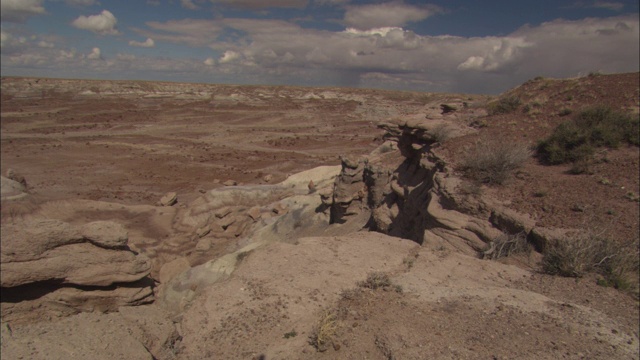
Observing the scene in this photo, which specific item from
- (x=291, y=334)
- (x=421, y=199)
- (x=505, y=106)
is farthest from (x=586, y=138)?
(x=291, y=334)

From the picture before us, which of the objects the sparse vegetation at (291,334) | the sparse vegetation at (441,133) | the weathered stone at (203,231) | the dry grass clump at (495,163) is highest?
the sparse vegetation at (441,133)

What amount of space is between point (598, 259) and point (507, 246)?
4.58ft

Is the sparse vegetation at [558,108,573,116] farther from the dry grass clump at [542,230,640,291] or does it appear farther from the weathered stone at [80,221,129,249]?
the weathered stone at [80,221,129,249]


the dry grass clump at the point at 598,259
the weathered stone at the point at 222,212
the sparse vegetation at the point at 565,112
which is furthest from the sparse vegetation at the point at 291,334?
the sparse vegetation at the point at 565,112

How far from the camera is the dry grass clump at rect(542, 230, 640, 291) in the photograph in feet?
18.1

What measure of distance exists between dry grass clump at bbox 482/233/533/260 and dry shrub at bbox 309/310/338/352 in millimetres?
3736

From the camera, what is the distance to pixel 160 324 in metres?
6.02

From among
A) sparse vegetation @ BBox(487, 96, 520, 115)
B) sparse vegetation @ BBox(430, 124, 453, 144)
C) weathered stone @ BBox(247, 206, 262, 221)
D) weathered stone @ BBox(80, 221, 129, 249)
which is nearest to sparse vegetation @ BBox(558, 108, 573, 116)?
sparse vegetation @ BBox(487, 96, 520, 115)

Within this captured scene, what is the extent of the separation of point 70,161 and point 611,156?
1346 inches

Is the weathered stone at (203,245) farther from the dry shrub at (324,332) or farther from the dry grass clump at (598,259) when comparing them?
the dry grass clump at (598,259)

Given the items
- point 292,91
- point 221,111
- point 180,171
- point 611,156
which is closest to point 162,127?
point 221,111

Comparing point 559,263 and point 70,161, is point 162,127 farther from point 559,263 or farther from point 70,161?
point 559,263

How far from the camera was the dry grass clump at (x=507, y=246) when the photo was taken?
6535 millimetres

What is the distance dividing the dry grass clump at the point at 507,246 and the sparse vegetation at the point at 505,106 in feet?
26.4
